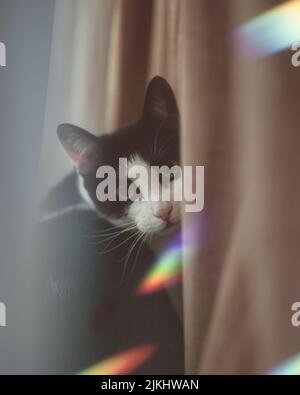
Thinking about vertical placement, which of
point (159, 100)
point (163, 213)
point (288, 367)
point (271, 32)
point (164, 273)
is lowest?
point (288, 367)

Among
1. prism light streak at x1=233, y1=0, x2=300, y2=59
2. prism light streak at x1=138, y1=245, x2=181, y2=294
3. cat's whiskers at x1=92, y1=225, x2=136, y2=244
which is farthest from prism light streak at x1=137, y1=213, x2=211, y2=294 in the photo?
prism light streak at x1=233, y1=0, x2=300, y2=59

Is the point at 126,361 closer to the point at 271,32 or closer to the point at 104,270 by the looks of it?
the point at 104,270

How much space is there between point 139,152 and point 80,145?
139 mm

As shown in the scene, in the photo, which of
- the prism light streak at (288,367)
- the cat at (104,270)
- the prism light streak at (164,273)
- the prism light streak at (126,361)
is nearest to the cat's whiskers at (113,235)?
the cat at (104,270)

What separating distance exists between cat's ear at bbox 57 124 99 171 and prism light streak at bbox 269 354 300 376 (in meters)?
0.62

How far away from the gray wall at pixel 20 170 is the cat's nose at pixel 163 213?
0.30 metres

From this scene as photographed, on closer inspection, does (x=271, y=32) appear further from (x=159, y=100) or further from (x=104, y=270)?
(x=104, y=270)

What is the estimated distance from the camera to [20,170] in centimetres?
106

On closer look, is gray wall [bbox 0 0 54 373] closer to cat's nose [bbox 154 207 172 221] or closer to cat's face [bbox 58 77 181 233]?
cat's face [bbox 58 77 181 233]

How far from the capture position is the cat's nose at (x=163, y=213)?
1.01 metres

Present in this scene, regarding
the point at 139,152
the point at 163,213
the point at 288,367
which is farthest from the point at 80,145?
the point at 288,367

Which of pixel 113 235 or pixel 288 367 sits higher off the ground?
pixel 113 235

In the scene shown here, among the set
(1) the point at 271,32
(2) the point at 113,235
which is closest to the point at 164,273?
(2) the point at 113,235

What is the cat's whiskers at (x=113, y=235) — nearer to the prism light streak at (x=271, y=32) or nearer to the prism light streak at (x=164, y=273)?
the prism light streak at (x=164, y=273)
